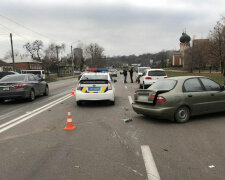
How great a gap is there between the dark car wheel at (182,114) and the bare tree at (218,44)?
25.4 meters

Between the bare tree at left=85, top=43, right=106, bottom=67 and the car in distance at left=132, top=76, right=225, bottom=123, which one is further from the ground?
the bare tree at left=85, top=43, right=106, bottom=67

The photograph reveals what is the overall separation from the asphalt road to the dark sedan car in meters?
3.99

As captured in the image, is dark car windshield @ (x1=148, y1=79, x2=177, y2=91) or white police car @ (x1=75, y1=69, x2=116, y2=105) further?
white police car @ (x1=75, y1=69, x2=116, y2=105)

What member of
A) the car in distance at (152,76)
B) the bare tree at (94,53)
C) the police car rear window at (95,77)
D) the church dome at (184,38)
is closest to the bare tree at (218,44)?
the car in distance at (152,76)

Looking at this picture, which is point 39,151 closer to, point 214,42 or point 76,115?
point 76,115

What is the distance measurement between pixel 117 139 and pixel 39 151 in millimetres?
1712

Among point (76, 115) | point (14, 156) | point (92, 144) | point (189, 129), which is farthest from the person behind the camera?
point (76, 115)

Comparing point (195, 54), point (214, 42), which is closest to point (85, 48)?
point (195, 54)

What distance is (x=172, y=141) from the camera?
481 cm

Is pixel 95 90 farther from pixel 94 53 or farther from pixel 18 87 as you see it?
pixel 94 53

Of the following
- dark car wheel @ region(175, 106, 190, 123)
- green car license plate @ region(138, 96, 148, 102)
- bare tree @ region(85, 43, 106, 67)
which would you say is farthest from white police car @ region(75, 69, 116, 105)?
bare tree @ region(85, 43, 106, 67)

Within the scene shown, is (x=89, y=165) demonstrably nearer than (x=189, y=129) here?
Yes

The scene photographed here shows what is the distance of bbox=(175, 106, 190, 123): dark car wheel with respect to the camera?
6.35 m

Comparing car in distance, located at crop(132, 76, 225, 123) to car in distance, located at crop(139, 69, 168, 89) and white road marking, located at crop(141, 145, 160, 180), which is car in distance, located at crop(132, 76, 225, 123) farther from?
car in distance, located at crop(139, 69, 168, 89)
